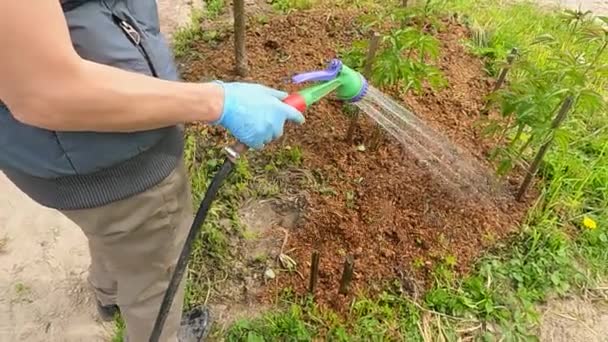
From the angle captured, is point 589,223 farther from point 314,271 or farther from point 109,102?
point 109,102

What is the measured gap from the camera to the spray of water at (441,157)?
92.9 inches

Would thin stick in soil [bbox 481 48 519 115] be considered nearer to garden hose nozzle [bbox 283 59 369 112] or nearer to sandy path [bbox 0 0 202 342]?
garden hose nozzle [bbox 283 59 369 112]

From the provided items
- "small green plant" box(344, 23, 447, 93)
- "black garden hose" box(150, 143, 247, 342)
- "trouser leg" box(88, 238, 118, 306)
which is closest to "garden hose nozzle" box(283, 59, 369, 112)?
"black garden hose" box(150, 143, 247, 342)

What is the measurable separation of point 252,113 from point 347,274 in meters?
0.87

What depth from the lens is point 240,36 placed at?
A: 2.56 m

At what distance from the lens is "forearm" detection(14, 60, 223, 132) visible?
38.1 inches

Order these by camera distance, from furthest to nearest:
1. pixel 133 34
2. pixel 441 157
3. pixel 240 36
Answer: pixel 240 36 < pixel 441 157 < pixel 133 34

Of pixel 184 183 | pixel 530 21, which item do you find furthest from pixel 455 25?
pixel 184 183

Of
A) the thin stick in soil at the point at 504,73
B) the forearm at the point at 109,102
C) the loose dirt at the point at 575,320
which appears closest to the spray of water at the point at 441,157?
the thin stick in soil at the point at 504,73

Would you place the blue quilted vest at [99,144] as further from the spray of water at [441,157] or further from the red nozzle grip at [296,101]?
the spray of water at [441,157]

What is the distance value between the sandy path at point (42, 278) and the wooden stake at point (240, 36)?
1.02 meters

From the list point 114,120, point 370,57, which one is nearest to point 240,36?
point 370,57

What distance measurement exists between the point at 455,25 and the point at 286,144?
52.7 inches

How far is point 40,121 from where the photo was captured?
100 cm
